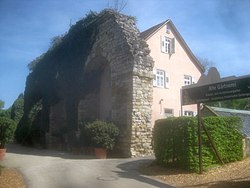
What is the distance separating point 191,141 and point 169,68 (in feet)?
55.0

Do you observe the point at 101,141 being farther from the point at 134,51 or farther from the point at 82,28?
the point at 82,28

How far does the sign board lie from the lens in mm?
8633

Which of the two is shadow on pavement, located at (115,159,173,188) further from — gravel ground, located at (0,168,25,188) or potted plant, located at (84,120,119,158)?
gravel ground, located at (0,168,25,188)

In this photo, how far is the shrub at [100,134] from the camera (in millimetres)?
14742

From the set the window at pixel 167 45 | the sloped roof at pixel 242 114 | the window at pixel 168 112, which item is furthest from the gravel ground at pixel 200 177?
the window at pixel 167 45

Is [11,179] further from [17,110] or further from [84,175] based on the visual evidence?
[17,110]

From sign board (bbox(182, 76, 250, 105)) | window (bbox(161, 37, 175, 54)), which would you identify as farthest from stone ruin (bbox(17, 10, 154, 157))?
window (bbox(161, 37, 175, 54))

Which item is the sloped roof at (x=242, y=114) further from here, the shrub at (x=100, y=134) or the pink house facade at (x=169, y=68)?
the pink house facade at (x=169, y=68)

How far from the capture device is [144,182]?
920 centimetres

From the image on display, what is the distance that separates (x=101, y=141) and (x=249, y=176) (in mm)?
7630

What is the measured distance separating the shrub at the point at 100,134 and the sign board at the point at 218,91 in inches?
216

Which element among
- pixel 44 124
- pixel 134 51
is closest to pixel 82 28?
pixel 134 51

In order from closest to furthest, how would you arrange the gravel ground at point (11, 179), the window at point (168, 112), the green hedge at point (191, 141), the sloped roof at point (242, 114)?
the gravel ground at point (11, 179) < the green hedge at point (191, 141) < the sloped roof at point (242, 114) < the window at point (168, 112)

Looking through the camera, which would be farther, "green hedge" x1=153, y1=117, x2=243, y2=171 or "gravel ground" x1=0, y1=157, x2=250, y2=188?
"green hedge" x1=153, y1=117, x2=243, y2=171
